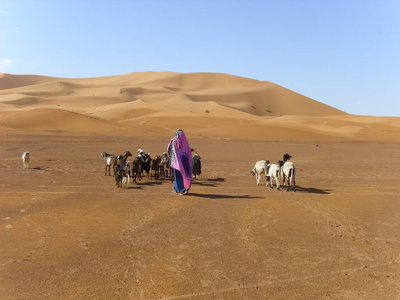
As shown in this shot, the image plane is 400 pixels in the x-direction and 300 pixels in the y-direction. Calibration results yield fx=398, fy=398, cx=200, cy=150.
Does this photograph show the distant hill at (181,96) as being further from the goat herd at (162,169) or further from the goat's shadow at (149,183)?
the goat's shadow at (149,183)

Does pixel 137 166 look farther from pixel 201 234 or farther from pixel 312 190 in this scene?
pixel 201 234

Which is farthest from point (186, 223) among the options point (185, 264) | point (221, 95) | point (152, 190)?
point (221, 95)

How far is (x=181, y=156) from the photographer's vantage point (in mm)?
12898

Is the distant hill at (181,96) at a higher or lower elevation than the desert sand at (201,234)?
higher

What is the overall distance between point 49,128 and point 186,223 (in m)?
42.2

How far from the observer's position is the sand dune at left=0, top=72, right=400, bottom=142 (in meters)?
49.4

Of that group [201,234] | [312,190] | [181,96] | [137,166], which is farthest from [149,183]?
[181,96]

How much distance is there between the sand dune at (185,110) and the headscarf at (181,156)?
31645 mm

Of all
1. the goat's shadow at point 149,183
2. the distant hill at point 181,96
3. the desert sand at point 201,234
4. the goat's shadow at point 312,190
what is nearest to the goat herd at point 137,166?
the goat's shadow at point 149,183

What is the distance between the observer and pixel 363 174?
19.2m

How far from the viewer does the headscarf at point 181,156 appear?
1279 cm

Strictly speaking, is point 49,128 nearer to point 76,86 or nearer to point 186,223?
point 186,223

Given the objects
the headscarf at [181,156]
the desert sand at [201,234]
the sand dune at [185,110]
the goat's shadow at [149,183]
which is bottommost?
the desert sand at [201,234]

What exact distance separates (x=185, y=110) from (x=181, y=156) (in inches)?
2762
